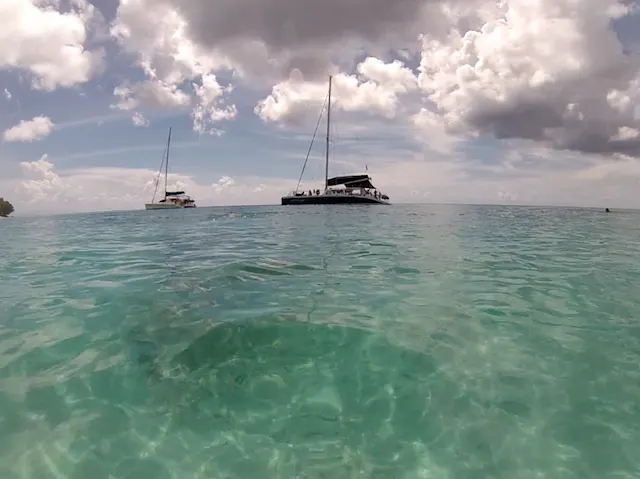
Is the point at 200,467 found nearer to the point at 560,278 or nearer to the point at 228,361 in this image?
the point at 228,361

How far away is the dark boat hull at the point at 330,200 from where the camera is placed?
92.4m

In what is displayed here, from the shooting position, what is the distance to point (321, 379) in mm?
5910

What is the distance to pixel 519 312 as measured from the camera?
864 centimetres

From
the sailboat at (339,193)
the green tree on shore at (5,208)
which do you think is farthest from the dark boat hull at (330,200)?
the green tree on shore at (5,208)

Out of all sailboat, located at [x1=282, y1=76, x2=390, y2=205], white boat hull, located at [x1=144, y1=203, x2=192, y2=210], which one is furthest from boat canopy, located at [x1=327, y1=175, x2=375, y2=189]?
white boat hull, located at [x1=144, y1=203, x2=192, y2=210]

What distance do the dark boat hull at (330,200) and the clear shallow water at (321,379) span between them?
81.5 metres

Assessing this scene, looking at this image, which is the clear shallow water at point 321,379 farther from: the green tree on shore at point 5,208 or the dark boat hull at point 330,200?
the green tree on shore at point 5,208

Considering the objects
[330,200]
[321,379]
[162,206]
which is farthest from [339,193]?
[321,379]

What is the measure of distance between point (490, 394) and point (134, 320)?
675 cm

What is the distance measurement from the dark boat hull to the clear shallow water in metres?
81.5

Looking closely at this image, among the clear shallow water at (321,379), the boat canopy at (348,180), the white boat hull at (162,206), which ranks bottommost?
the clear shallow water at (321,379)

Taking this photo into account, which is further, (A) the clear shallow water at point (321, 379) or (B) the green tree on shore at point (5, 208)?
(B) the green tree on shore at point (5, 208)

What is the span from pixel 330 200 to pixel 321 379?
287 feet

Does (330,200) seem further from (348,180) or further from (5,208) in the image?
(5,208)
